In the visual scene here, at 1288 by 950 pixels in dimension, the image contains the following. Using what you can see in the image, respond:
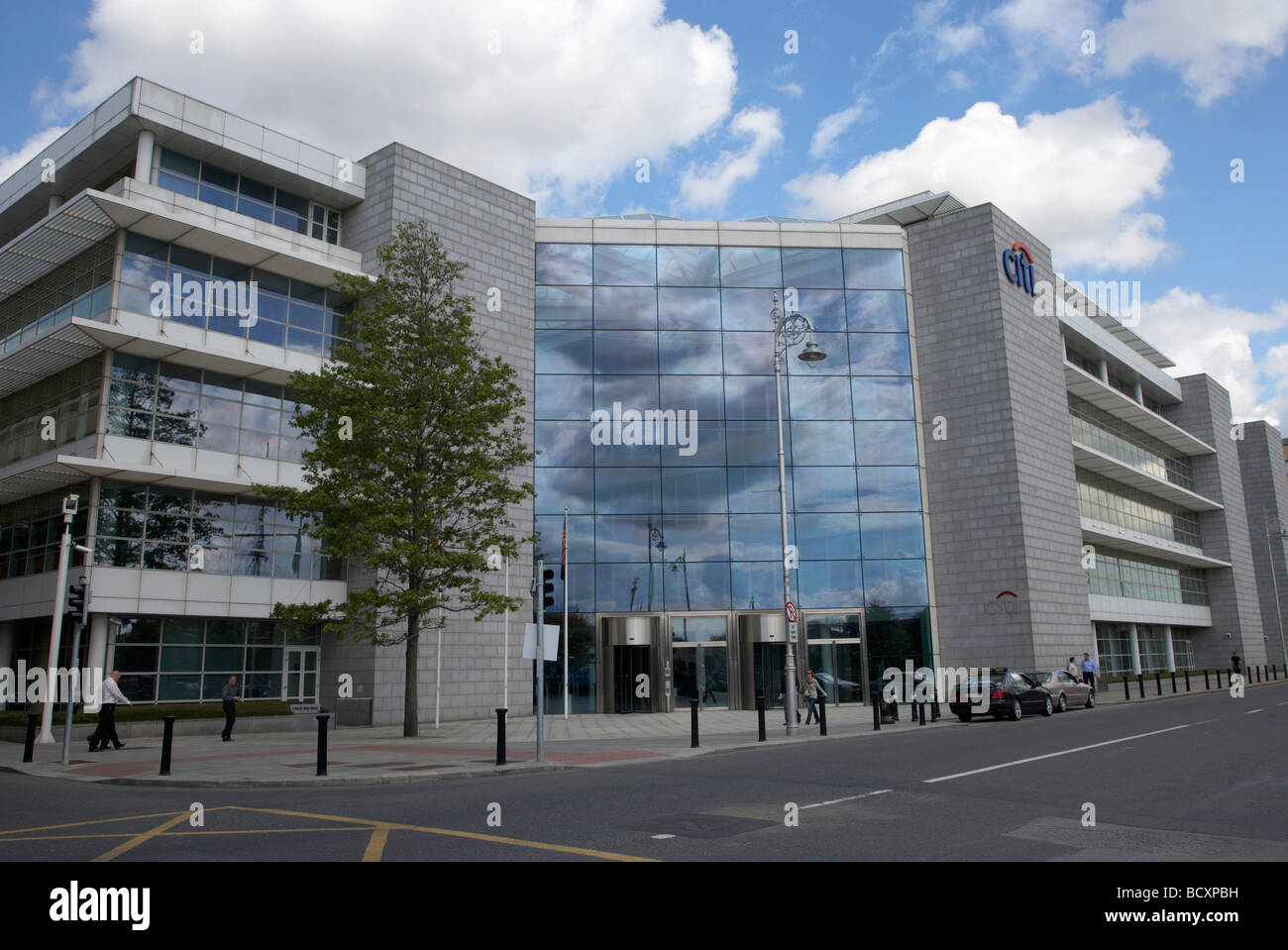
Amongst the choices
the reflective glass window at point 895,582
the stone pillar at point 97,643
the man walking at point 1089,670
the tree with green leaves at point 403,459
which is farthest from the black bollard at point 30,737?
the man walking at point 1089,670

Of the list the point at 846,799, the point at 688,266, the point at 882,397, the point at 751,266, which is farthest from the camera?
the point at 751,266

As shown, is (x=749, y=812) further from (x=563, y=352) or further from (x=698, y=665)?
(x=563, y=352)

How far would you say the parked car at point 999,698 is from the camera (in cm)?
2634

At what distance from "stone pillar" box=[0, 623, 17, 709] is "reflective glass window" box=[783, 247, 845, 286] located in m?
30.9

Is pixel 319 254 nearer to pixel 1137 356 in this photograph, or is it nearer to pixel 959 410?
pixel 959 410

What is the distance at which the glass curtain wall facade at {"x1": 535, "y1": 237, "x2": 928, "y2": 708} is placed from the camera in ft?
117

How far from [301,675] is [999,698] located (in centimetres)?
2150

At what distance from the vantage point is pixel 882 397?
39.3 metres

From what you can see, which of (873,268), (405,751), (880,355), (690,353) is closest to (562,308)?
(690,353)

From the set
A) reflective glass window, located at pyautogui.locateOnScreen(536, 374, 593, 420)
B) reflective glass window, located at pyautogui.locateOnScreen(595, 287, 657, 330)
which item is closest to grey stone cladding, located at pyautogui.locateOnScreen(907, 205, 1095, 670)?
reflective glass window, located at pyautogui.locateOnScreen(595, 287, 657, 330)

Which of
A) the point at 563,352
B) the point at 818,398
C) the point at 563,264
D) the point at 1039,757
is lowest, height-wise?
the point at 1039,757

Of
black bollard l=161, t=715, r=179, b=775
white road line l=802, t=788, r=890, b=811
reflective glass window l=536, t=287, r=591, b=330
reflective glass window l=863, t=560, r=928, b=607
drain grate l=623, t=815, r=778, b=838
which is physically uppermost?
reflective glass window l=536, t=287, r=591, b=330

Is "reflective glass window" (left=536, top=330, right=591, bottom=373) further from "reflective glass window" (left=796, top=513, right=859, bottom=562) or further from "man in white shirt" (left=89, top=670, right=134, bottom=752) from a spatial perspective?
"man in white shirt" (left=89, top=670, right=134, bottom=752)

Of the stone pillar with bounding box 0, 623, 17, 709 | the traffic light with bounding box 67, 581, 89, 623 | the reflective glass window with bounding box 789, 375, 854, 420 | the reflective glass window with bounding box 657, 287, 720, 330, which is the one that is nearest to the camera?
the traffic light with bounding box 67, 581, 89, 623
